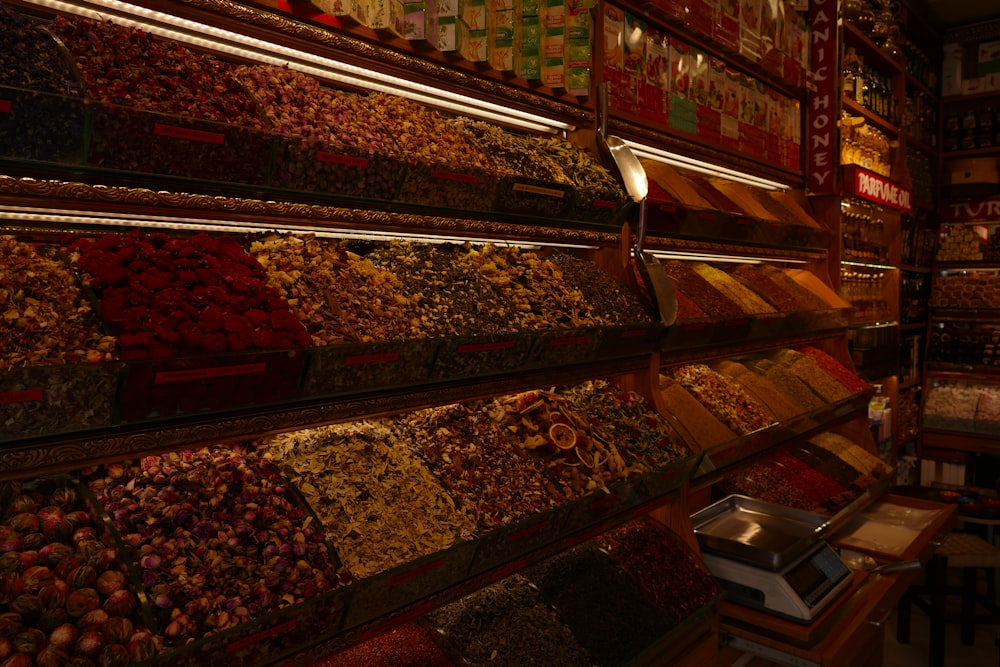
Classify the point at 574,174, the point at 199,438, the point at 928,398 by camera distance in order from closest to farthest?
the point at 199,438, the point at 574,174, the point at 928,398

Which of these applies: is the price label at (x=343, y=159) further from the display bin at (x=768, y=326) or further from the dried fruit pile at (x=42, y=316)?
the display bin at (x=768, y=326)

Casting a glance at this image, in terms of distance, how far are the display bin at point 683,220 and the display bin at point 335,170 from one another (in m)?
1.22

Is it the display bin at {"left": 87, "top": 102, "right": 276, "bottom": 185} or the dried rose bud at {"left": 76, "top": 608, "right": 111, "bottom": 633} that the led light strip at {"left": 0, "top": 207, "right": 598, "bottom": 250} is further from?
the dried rose bud at {"left": 76, "top": 608, "right": 111, "bottom": 633}

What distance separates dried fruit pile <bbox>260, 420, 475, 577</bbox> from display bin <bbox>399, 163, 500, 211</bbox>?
0.61 meters

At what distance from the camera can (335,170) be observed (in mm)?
1644

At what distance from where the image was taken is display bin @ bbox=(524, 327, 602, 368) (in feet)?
6.61

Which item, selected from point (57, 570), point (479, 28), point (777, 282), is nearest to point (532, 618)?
point (57, 570)

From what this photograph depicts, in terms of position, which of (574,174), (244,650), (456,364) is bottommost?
(244,650)

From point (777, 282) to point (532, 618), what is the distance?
2648 millimetres

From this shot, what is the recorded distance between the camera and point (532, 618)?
1.90 m

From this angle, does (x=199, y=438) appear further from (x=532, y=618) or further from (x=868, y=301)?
(x=868, y=301)

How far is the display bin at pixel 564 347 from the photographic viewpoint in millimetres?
2016

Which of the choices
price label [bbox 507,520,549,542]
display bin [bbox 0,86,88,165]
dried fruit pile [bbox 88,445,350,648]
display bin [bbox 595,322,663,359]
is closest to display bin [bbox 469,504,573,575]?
price label [bbox 507,520,549,542]

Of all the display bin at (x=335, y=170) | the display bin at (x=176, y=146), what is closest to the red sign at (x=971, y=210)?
the display bin at (x=335, y=170)
